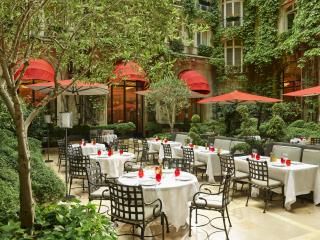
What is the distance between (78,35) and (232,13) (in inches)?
774

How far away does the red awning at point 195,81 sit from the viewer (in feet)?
65.5

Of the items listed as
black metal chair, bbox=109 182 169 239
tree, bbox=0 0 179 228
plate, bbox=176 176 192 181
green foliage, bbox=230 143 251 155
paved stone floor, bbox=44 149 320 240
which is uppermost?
tree, bbox=0 0 179 228

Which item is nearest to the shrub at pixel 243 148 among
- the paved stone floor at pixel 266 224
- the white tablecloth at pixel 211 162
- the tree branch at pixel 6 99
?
the white tablecloth at pixel 211 162

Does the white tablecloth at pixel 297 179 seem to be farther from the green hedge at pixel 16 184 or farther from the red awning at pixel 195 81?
the red awning at pixel 195 81

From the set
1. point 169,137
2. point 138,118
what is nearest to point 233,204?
point 169,137

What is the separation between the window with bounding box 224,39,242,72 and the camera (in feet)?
69.9

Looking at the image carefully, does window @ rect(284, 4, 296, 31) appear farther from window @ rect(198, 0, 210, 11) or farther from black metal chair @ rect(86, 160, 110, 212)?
black metal chair @ rect(86, 160, 110, 212)

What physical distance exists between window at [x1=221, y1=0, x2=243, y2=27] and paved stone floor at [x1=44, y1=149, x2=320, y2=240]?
16.7 metres

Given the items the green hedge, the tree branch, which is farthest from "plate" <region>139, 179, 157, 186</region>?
the tree branch

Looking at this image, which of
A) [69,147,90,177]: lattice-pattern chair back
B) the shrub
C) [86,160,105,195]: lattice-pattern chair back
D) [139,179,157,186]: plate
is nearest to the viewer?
[139,179,157,186]: plate

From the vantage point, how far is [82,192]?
7.66 m

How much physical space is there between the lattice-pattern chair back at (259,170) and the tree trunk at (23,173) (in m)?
4.47

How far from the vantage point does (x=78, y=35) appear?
351cm

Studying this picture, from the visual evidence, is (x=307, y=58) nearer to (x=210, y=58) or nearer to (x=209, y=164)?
(x=210, y=58)
